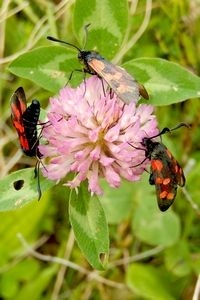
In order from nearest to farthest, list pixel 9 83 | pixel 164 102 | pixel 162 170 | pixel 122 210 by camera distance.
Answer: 1. pixel 162 170
2. pixel 164 102
3. pixel 122 210
4. pixel 9 83

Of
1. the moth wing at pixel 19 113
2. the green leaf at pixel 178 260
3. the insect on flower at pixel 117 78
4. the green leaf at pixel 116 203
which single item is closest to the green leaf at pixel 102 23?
the insect on flower at pixel 117 78

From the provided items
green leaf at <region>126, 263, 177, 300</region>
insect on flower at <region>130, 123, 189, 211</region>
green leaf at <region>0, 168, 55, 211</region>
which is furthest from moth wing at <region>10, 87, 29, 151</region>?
green leaf at <region>126, 263, 177, 300</region>

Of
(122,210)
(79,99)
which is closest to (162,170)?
(79,99)

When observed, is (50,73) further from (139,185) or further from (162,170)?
(139,185)

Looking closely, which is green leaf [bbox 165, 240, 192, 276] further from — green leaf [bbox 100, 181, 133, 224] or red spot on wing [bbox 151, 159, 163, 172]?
red spot on wing [bbox 151, 159, 163, 172]

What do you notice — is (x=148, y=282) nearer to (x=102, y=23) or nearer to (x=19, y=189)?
(x=19, y=189)

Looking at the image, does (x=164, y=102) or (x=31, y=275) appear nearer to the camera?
(x=164, y=102)
